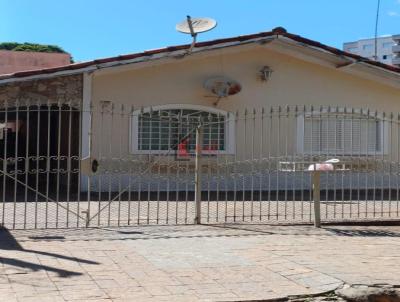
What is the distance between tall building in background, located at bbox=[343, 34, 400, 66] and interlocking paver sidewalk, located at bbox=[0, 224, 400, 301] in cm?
8473

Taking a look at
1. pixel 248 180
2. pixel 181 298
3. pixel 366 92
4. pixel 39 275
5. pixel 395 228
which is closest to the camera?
pixel 181 298

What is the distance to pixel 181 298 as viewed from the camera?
5074 mm

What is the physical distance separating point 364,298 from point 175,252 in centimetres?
235

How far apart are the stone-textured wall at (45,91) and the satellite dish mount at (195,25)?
10.5ft

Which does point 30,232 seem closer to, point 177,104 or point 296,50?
point 177,104

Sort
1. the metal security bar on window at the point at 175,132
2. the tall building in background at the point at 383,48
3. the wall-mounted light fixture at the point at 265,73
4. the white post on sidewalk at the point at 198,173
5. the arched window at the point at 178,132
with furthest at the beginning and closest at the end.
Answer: the tall building in background at the point at 383,48 → the wall-mounted light fixture at the point at 265,73 → the metal security bar on window at the point at 175,132 → the arched window at the point at 178,132 → the white post on sidewalk at the point at 198,173

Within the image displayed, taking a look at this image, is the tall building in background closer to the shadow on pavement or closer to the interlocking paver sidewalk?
the interlocking paver sidewalk

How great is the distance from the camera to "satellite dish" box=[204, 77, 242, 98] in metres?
13.6

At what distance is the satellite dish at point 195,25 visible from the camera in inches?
395

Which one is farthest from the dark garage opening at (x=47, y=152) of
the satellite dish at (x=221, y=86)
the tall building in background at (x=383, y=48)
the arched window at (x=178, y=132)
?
the tall building in background at (x=383, y=48)

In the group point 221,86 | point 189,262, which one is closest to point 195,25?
point 221,86

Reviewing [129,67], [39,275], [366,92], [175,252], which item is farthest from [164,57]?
[39,275]

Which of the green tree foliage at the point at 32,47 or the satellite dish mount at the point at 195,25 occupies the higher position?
the green tree foliage at the point at 32,47

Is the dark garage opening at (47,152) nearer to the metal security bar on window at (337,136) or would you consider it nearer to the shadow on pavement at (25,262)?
the shadow on pavement at (25,262)
